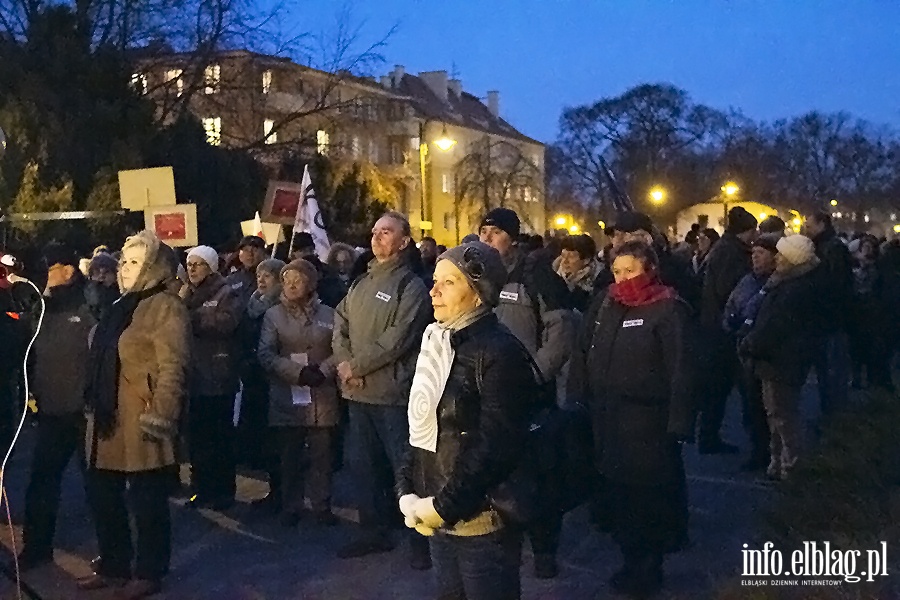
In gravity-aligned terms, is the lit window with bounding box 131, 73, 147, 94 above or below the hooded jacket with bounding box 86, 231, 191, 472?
above

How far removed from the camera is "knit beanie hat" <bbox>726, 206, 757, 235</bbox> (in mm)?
10203

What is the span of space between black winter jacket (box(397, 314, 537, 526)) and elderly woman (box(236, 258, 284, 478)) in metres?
4.24

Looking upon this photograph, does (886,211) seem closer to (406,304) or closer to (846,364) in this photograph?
(846,364)

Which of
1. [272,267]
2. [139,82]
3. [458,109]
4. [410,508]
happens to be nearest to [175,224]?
[272,267]

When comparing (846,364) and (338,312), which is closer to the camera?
(338,312)

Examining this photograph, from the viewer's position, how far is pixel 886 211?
76.1 m

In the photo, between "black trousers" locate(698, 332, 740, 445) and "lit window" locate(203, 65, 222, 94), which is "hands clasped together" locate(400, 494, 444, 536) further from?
"lit window" locate(203, 65, 222, 94)

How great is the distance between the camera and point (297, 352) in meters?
7.39

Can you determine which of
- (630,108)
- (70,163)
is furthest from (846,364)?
(630,108)

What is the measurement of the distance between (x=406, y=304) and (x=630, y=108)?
66976 mm

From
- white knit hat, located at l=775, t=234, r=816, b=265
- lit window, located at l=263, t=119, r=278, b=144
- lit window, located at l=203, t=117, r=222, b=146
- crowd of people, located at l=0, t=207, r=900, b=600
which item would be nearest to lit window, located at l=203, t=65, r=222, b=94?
lit window, located at l=203, t=117, r=222, b=146

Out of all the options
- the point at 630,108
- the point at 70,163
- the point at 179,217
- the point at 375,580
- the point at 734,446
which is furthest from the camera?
the point at 630,108

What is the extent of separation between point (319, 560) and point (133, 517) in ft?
4.38

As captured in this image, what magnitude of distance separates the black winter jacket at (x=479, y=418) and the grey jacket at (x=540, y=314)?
2.48 m
